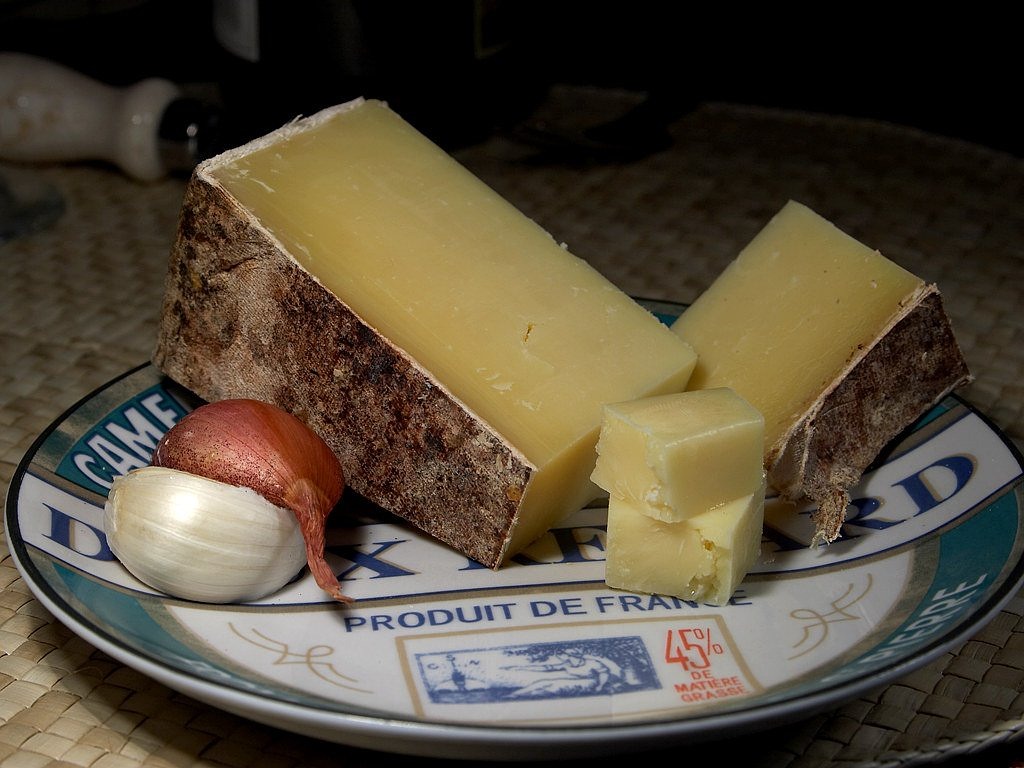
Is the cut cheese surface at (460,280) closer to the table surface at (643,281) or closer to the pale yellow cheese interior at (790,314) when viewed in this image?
the pale yellow cheese interior at (790,314)

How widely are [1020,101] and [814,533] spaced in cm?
149

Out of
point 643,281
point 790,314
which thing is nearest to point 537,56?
point 643,281

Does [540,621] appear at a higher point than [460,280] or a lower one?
lower

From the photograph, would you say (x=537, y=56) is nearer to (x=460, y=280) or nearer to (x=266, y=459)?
(x=460, y=280)

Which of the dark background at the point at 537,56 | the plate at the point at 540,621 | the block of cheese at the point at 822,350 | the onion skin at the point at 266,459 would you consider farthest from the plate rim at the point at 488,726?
the dark background at the point at 537,56

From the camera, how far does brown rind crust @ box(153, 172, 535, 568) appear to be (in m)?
1.06

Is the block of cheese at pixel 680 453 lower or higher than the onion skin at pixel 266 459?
higher

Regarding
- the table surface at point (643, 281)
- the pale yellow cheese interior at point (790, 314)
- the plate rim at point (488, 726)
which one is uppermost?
the pale yellow cheese interior at point (790, 314)

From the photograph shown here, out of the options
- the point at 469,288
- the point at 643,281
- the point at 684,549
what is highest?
the point at 469,288

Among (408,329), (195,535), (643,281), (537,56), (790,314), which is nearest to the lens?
(195,535)

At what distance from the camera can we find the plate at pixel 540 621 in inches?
32.7

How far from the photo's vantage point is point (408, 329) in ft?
3.69

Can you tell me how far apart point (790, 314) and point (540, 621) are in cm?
42

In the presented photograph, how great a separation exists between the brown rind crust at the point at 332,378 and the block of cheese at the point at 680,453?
79 mm
